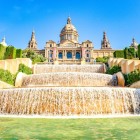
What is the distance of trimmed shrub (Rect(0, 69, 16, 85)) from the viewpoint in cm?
2077

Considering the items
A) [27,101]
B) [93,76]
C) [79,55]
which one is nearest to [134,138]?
[27,101]

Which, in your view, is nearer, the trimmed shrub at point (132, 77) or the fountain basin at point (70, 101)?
the fountain basin at point (70, 101)

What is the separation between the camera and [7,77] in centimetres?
2106

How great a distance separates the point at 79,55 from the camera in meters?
79.2

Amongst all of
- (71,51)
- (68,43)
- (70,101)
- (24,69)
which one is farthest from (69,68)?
(68,43)

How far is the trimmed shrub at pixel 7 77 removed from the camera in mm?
20772

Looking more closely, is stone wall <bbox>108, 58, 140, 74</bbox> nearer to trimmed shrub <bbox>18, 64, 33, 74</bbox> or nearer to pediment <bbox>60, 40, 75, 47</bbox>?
trimmed shrub <bbox>18, 64, 33, 74</bbox>

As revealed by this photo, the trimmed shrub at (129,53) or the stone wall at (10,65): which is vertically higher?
the trimmed shrub at (129,53)

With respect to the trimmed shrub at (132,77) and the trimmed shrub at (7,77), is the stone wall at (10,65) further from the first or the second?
the trimmed shrub at (132,77)

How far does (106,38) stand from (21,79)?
88256mm

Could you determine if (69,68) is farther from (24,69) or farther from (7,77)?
(7,77)

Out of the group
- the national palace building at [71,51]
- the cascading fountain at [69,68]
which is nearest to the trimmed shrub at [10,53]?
the cascading fountain at [69,68]

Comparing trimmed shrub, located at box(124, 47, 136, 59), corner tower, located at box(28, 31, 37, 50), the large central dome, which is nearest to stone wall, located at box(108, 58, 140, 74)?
trimmed shrub, located at box(124, 47, 136, 59)

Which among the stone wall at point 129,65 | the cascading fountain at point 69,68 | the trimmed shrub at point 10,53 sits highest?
the trimmed shrub at point 10,53
